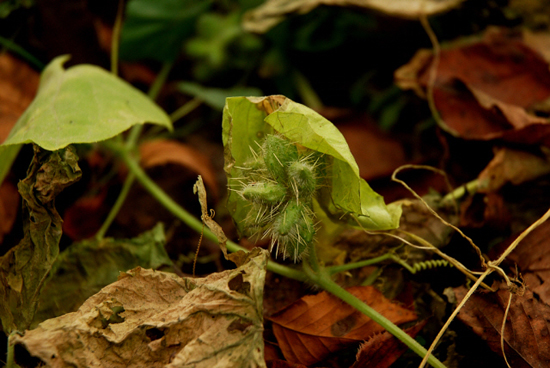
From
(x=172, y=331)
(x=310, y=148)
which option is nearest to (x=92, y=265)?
(x=172, y=331)

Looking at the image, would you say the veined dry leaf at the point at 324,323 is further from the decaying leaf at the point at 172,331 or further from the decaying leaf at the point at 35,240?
the decaying leaf at the point at 35,240

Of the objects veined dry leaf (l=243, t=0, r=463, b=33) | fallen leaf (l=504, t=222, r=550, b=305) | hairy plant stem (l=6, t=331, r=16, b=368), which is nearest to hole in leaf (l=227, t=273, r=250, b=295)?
hairy plant stem (l=6, t=331, r=16, b=368)

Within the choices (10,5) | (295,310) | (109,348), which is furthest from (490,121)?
(10,5)

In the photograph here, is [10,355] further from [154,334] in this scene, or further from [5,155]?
[5,155]

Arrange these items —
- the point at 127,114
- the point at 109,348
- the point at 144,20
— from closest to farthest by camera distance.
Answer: the point at 109,348, the point at 127,114, the point at 144,20

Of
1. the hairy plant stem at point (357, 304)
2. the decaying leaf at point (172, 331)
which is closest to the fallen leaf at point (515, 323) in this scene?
the hairy plant stem at point (357, 304)

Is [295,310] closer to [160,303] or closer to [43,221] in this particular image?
[160,303]
